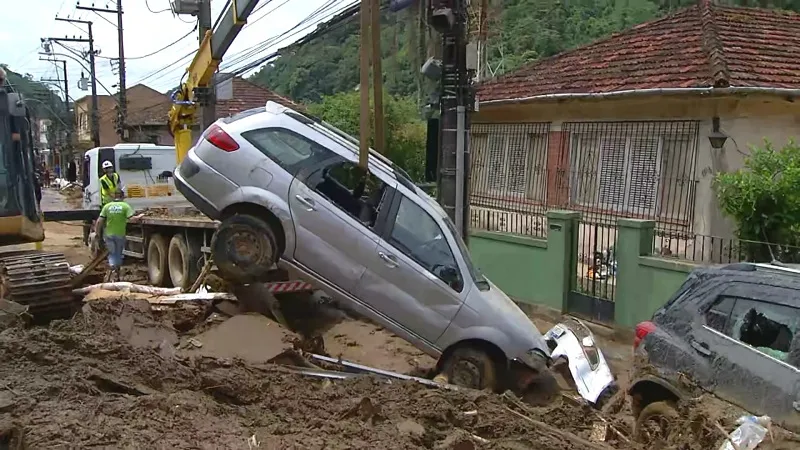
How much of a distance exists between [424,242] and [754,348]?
374 centimetres

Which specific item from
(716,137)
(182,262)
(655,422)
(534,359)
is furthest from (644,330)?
(182,262)

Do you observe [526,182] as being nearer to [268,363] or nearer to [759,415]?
[268,363]

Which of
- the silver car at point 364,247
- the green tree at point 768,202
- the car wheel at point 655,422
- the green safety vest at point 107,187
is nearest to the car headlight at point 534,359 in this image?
the silver car at point 364,247

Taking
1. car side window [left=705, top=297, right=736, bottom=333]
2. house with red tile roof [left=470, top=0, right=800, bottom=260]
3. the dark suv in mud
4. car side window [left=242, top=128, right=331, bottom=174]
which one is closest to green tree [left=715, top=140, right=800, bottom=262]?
house with red tile roof [left=470, top=0, right=800, bottom=260]

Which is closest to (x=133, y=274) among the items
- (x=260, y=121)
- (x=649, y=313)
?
(x=260, y=121)

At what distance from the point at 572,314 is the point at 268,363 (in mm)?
5592

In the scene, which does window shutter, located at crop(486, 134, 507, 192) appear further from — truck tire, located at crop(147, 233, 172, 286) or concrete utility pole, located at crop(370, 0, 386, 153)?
concrete utility pole, located at crop(370, 0, 386, 153)

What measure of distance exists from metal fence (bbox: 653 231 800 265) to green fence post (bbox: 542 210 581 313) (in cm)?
117

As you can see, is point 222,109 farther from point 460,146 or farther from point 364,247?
point 364,247

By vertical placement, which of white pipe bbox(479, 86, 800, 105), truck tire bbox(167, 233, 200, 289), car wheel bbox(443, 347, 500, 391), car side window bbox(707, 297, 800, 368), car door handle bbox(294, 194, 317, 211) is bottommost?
car wheel bbox(443, 347, 500, 391)

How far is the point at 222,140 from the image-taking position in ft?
26.8

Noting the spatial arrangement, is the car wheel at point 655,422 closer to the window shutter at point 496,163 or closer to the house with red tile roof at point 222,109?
the window shutter at point 496,163

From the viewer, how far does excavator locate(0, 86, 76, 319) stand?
8484 millimetres

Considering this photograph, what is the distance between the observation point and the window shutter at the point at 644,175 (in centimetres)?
1178
